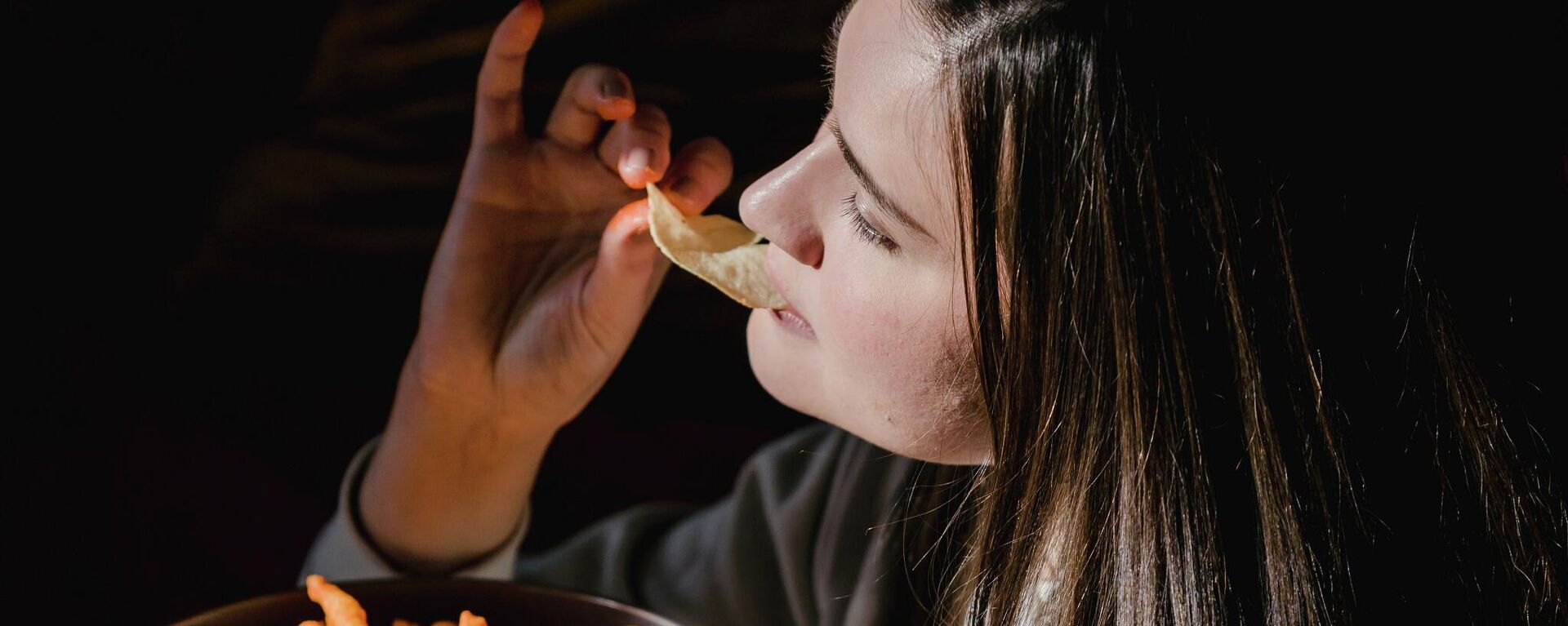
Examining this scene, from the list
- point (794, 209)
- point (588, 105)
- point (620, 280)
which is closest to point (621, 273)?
→ point (620, 280)

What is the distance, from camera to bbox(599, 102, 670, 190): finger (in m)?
0.76

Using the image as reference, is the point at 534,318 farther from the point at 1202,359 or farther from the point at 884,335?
the point at 1202,359

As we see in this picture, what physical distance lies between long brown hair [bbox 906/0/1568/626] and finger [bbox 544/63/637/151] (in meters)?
0.29

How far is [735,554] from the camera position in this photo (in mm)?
912

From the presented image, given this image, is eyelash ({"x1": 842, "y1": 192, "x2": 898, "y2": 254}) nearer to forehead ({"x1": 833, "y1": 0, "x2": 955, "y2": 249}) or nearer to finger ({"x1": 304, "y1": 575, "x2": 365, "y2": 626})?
forehead ({"x1": 833, "y1": 0, "x2": 955, "y2": 249})

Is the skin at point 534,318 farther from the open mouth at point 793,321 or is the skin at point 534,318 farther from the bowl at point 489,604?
the bowl at point 489,604

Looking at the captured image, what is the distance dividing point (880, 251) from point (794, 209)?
59mm

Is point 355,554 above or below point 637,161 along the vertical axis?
below

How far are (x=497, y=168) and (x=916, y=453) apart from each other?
1.21ft

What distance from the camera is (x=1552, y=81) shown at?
0.52 metres

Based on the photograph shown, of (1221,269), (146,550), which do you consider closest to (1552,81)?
(1221,269)

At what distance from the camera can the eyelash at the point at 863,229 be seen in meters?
0.57

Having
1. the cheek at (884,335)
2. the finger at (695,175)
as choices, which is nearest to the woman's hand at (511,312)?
the finger at (695,175)

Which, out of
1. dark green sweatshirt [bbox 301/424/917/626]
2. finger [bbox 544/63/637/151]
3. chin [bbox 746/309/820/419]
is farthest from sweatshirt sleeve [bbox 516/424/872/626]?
finger [bbox 544/63/637/151]
